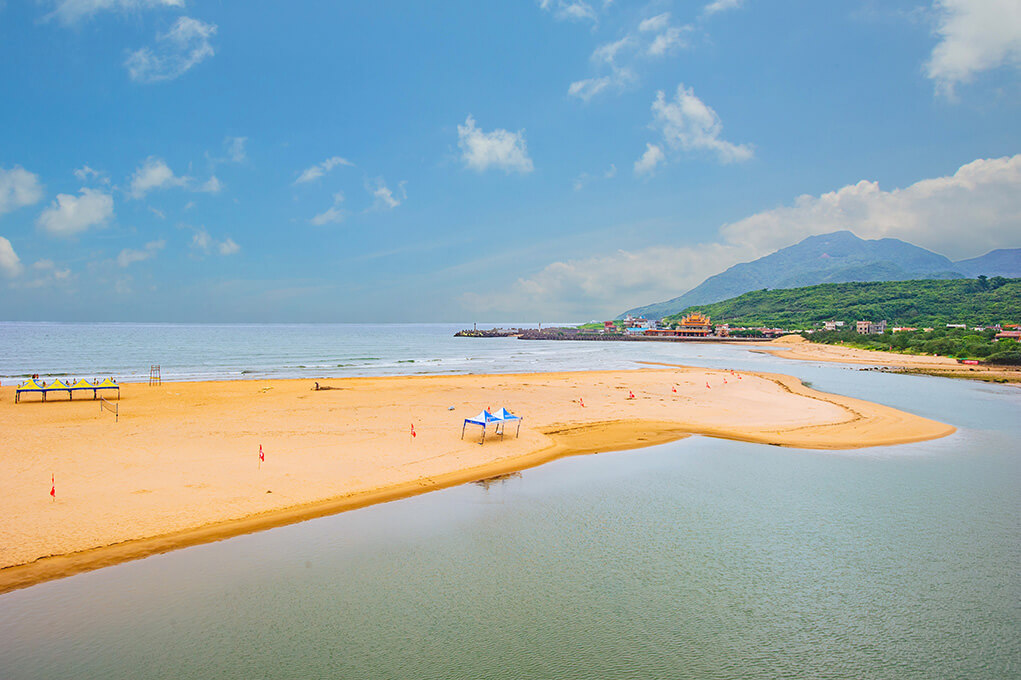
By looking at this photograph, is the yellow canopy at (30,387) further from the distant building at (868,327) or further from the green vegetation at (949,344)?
the distant building at (868,327)

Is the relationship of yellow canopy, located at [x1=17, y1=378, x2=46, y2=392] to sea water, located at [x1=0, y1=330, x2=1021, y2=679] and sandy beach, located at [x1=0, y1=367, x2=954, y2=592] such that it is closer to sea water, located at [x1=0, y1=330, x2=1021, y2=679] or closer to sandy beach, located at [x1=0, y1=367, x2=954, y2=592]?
sandy beach, located at [x1=0, y1=367, x2=954, y2=592]

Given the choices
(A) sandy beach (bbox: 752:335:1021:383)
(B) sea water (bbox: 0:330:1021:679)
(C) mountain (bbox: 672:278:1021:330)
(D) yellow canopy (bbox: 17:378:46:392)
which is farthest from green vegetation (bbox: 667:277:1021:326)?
(D) yellow canopy (bbox: 17:378:46:392)

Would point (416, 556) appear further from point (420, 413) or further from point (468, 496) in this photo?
point (420, 413)

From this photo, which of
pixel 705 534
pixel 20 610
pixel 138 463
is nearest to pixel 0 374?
pixel 138 463

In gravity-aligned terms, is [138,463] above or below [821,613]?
above

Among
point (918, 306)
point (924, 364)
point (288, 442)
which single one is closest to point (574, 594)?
point (288, 442)

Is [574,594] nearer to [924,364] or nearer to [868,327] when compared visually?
[924,364]
